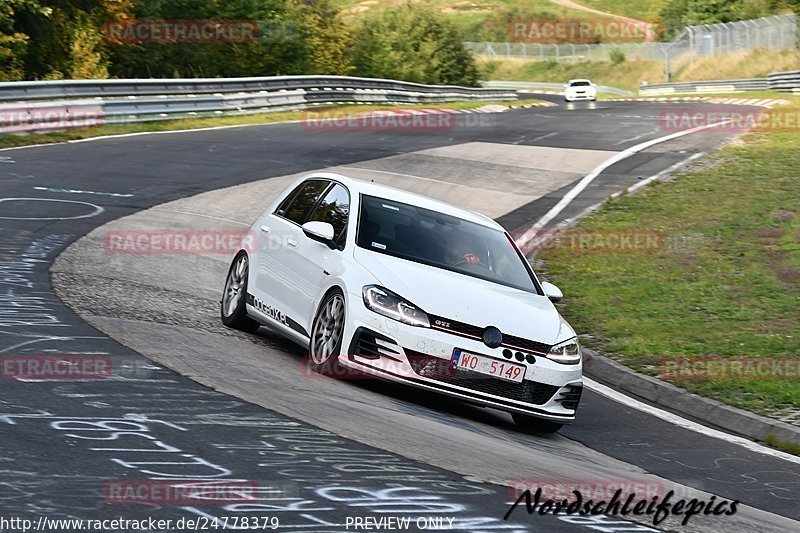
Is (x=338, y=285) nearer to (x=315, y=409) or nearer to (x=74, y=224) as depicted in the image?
(x=315, y=409)

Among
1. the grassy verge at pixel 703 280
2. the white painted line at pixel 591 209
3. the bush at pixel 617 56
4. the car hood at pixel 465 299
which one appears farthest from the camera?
the bush at pixel 617 56

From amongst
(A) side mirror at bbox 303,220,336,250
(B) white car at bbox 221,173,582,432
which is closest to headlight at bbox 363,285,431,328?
(B) white car at bbox 221,173,582,432

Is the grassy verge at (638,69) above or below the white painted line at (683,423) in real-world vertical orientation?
above

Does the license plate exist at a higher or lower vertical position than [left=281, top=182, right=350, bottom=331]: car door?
lower

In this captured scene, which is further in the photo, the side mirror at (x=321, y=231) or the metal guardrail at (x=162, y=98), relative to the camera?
the metal guardrail at (x=162, y=98)

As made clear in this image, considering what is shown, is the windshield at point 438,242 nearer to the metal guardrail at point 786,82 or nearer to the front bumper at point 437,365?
the front bumper at point 437,365

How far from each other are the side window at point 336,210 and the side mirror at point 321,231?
0.08m

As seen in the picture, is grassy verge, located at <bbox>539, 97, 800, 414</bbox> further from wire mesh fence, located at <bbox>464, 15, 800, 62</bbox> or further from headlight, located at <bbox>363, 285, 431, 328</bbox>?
wire mesh fence, located at <bbox>464, 15, 800, 62</bbox>

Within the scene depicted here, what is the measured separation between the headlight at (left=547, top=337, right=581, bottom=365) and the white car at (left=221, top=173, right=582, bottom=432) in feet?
0.03

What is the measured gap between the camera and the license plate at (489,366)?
28.2ft

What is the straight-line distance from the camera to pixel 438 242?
32.6ft

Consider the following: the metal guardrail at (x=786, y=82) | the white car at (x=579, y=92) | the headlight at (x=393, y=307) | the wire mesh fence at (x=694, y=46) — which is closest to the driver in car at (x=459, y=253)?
the headlight at (x=393, y=307)

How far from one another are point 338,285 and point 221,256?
6.29 metres

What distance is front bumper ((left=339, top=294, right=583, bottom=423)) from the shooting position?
8.59m
